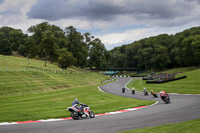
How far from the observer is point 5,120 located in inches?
560

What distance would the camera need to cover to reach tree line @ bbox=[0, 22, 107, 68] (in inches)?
3401

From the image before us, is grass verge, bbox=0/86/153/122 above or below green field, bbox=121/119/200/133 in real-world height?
below

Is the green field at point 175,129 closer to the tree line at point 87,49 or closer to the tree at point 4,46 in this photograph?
the tree line at point 87,49

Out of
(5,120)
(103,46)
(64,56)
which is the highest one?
(103,46)

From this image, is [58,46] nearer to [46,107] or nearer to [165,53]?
[165,53]

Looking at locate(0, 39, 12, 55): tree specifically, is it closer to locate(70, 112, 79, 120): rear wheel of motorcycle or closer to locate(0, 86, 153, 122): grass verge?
locate(0, 86, 153, 122): grass verge

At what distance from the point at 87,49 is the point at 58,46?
75.2 ft

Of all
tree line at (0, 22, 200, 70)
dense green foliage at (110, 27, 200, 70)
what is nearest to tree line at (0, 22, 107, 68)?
tree line at (0, 22, 200, 70)

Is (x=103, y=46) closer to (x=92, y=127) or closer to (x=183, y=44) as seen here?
(x=183, y=44)

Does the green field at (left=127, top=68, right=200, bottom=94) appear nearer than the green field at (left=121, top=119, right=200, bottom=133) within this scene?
No

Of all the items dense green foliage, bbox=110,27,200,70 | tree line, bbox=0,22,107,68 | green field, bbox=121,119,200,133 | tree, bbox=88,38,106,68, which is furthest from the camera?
dense green foliage, bbox=110,27,200,70

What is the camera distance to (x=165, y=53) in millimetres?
140875

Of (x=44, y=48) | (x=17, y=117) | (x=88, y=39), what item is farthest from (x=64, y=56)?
(x=17, y=117)

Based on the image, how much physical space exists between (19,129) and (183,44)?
132 m
